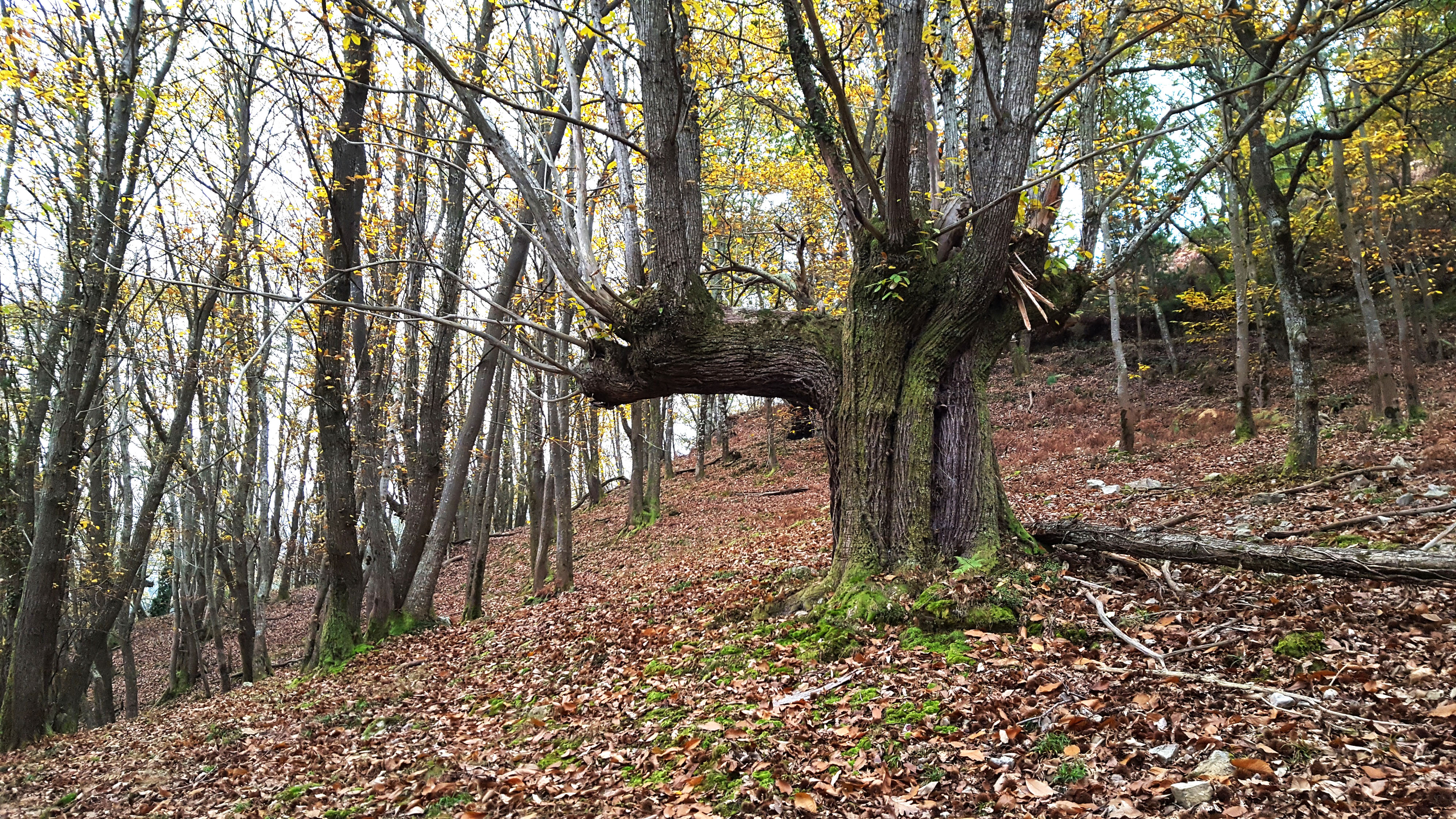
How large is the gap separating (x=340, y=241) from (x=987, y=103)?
8.05 meters

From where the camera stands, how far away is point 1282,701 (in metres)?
3.15

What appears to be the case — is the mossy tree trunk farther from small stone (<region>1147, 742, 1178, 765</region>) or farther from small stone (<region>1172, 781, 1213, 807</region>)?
small stone (<region>1172, 781, 1213, 807</region>)

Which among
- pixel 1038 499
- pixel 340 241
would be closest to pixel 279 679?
pixel 340 241

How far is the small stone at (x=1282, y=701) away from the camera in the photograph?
123 inches

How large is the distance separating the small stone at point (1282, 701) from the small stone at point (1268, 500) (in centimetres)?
540

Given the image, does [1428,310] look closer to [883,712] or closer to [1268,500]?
[1268,500]

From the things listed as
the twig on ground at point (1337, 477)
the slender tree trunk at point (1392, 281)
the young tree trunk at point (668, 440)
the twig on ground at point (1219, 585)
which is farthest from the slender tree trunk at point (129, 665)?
the slender tree trunk at point (1392, 281)

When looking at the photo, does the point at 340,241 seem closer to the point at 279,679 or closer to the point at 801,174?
the point at 279,679

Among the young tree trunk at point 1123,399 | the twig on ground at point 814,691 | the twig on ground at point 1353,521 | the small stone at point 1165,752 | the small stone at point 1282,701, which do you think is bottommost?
the twig on ground at point 814,691

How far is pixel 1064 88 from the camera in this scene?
459 cm

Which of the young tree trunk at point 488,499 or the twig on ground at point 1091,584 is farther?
the young tree trunk at point 488,499

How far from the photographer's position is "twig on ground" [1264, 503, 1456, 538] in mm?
5164

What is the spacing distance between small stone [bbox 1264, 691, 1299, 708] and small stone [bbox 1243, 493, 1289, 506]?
17.7ft

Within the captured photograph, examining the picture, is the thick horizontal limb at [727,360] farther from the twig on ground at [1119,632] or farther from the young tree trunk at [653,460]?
the young tree trunk at [653,460]
